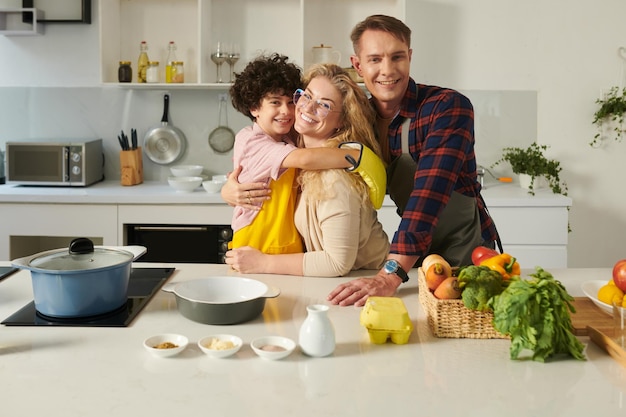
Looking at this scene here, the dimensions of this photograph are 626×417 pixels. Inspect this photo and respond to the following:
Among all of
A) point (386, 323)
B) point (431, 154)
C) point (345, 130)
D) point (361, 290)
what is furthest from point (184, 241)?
point (386, 323)

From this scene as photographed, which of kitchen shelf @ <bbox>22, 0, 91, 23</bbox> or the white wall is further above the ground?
kitchen shelf @ <bbox>22, 0, 91, 23</bbox>

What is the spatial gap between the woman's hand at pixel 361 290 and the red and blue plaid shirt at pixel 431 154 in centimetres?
14

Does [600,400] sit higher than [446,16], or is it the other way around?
[446,16]

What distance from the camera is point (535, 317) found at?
1.50 meters

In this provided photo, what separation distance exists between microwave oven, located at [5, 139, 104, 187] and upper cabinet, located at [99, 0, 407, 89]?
534mm

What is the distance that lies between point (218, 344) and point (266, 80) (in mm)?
995

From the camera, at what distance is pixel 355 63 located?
230 centimetres

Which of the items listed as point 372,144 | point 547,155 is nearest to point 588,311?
point 372,144

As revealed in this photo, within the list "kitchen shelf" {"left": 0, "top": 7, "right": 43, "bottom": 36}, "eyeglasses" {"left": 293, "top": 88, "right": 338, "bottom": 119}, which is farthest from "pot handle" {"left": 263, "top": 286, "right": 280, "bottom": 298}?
"kitchen shelf" {"left": 0, "top": 7, "right": 43, "bottom": 36}

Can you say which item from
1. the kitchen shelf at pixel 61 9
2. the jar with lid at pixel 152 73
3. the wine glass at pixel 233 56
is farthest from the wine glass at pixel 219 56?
the kitchen shelf at pixel 61 9

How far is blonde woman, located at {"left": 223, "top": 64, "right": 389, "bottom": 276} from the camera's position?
81.1 inches

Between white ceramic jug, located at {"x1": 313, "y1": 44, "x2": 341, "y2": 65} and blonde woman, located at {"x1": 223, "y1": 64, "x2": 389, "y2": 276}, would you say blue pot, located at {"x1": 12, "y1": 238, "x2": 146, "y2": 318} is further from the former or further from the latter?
white ceramic jug, located at {"x1": 313, "y1": 44, "x2": 341, "y2": 65}

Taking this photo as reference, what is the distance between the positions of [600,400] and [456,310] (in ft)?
1.26

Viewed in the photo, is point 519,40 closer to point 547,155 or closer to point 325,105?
point 547,155
